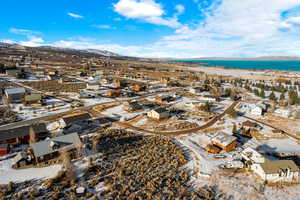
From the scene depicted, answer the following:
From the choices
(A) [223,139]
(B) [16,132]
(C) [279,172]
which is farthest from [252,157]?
(B) [16,132]

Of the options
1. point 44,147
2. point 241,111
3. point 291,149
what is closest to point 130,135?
point 44,147

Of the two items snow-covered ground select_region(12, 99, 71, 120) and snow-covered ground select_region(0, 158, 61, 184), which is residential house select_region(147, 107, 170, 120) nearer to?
snow-covered ground select_region(12, 99, 71, 120)

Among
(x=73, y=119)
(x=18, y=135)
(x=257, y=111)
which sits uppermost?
(x=257, y=111)

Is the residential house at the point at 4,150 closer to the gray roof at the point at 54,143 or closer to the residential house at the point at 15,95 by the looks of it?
the gray roof at the point at 54,143

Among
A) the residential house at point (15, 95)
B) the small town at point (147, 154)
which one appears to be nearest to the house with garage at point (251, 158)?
the small town at point (147, 154)

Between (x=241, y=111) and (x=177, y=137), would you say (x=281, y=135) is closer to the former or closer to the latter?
(x=241, y=111)

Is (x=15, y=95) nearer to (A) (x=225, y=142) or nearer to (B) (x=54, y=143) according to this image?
(B) (x=54, y=143)
